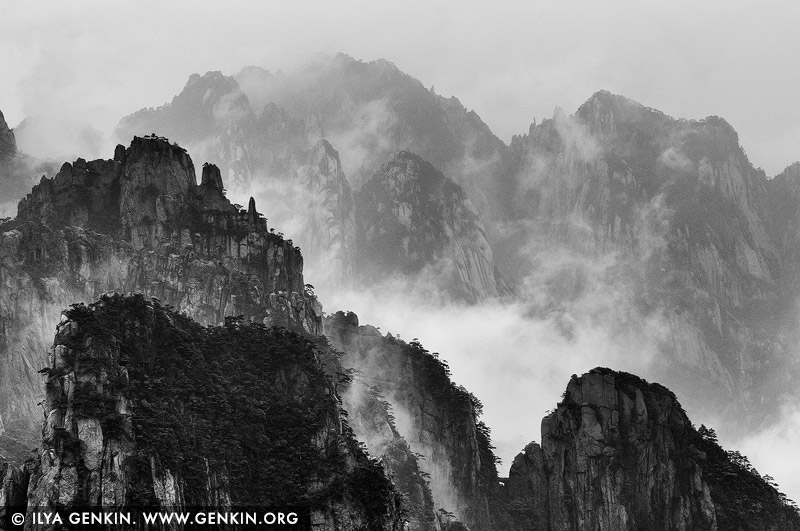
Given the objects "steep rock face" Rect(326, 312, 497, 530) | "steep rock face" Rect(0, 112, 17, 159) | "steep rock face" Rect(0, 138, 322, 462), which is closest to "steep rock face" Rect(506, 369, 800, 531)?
"steep rock face" Rect(326, 312, 497, 530)

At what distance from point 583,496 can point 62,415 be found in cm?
6592

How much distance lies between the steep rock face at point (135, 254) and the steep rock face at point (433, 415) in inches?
519

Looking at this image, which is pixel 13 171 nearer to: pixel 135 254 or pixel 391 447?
pixel 135 254

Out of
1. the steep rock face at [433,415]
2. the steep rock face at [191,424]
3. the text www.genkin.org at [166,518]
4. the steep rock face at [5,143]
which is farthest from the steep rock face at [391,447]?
the steep rock face at [5,143]

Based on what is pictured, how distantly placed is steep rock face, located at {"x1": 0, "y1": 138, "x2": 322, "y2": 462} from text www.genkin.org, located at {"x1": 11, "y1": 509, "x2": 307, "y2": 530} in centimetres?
2765

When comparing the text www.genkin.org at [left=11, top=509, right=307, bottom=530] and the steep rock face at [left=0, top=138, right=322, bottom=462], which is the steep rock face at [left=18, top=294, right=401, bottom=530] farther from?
the steep rock face at [left=0, top=138, right=322, bottom=462]

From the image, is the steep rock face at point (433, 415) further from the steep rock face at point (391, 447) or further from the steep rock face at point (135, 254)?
the steep rock face at point (135, 254)

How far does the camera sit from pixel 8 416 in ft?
389

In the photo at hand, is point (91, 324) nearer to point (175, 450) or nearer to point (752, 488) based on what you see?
point (175, 450)

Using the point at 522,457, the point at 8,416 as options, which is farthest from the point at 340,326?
the point at 8,416

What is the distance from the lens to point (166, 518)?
9781cm

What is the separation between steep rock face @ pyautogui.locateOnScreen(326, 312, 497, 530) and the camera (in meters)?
146

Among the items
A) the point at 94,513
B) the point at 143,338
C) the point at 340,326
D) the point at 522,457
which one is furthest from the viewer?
the point at 340,326

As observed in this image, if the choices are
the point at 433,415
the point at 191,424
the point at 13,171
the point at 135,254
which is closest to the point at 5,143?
the point at 13,171
